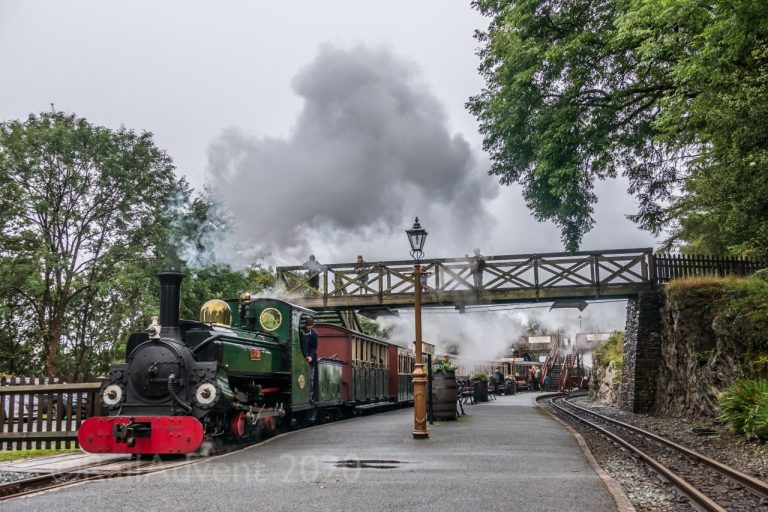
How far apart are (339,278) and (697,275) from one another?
10.1 m

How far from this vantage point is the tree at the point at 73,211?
2292 cm

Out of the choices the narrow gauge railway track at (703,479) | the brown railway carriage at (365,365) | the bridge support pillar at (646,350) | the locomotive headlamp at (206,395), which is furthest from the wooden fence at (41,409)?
the bridge support pillar at (646,350)

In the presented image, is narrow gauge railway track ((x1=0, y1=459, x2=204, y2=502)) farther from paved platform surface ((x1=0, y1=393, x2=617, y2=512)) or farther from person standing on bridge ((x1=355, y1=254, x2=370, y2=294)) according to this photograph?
person standing on bridge ((x1=355, y1=254, x2=370, y2=294))

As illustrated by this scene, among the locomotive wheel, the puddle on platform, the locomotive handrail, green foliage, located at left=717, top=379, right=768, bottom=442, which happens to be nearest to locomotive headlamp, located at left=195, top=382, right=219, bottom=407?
the locomotive handrail

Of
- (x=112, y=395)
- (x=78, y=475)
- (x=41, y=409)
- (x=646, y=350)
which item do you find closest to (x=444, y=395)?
(x=646, y=350)

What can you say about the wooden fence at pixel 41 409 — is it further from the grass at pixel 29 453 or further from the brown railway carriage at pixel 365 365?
the brown railway carriage at pixel 365 365

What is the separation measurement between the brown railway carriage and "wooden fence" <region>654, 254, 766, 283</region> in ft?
27.0

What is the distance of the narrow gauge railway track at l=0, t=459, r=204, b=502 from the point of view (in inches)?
269

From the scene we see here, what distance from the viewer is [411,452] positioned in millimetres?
9719

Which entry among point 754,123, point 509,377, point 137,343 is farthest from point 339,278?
point 509,377

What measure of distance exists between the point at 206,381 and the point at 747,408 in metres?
8.97

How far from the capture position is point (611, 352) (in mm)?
28328

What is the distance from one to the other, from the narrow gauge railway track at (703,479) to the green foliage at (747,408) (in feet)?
4.40

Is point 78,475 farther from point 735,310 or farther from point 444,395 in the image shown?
point 735,310
